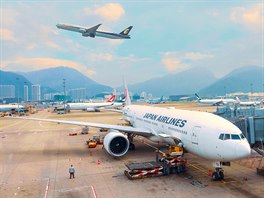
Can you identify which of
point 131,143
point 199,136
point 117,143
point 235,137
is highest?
point 235,137

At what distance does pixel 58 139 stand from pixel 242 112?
959 inches

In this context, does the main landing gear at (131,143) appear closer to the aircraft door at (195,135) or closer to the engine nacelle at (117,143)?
the engine nacelle at (117,143)

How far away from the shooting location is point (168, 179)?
1817 centimetres

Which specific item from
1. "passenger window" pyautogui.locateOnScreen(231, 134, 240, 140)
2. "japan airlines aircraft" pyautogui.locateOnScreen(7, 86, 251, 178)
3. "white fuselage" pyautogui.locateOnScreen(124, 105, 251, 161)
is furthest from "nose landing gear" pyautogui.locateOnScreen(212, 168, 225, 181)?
"passenger window" pyautogui.locateOnScreen(231, 134, 240, 140)

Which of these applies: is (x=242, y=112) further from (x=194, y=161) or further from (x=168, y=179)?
(x=168, y=179)

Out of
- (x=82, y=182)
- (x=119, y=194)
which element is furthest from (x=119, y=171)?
(x=119, y=194)

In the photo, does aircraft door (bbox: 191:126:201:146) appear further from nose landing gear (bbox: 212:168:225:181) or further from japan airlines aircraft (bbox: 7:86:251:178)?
nose landing gear (bbox: 212:168:225:181)

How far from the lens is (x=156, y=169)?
19.1 metres

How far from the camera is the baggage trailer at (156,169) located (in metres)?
18.6

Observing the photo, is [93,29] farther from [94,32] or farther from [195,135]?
[195,135]

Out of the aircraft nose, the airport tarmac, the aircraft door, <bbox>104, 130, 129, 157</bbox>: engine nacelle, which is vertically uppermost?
the aircraft door

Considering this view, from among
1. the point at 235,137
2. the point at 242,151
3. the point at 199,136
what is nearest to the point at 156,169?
the point at 199,136

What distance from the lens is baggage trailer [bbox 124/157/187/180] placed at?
1864 cm

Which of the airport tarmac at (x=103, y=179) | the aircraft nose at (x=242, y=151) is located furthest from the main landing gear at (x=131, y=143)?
the aircraft nose at (x=242, y=151)
